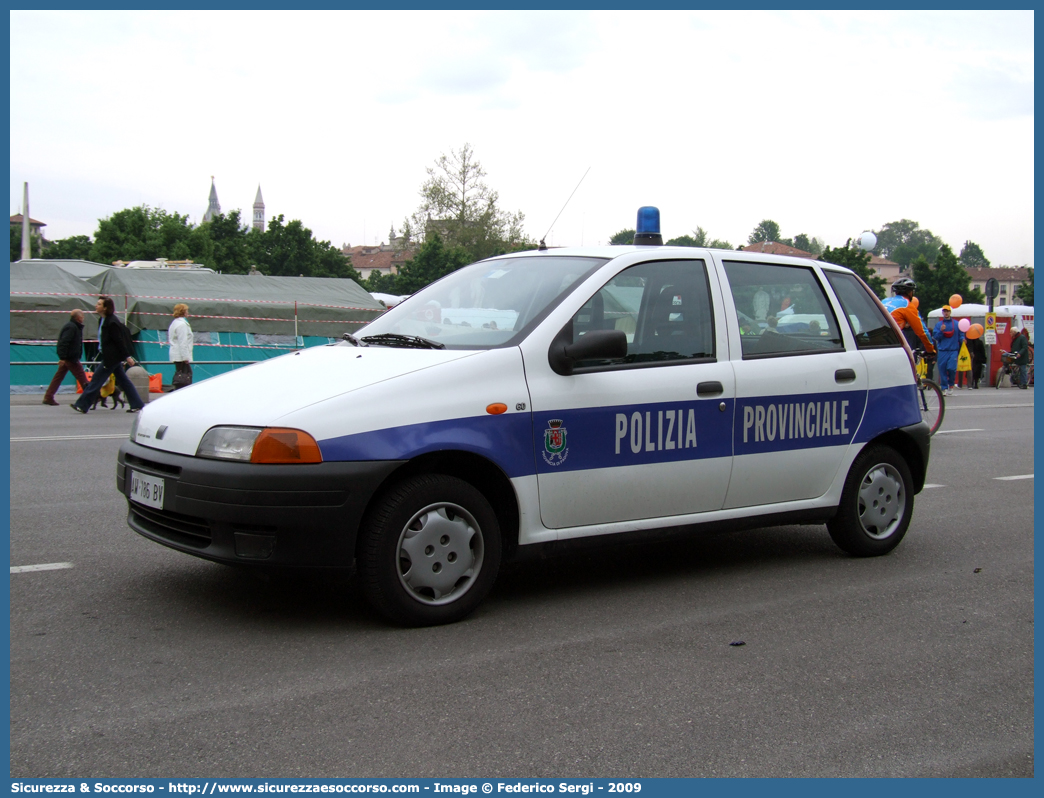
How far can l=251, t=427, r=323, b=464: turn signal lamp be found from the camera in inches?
162

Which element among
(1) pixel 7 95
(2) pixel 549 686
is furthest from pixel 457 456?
(1) pixel 7 95

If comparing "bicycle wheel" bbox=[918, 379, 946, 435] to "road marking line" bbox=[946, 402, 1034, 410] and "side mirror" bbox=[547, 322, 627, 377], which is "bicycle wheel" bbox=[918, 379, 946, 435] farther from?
"side mirror" bbox=[547, 322, 627, 377]

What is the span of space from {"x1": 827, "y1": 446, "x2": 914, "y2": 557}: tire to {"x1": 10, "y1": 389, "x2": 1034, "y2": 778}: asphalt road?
135 millimetres

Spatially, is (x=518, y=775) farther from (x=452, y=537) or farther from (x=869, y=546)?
(x=869, y=546)

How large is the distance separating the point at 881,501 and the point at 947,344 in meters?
22.3

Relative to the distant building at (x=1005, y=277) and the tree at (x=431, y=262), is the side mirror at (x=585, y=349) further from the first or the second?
the distant building at (x=1005, y=277)

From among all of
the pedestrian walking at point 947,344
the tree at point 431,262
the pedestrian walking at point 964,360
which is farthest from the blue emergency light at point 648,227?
the tree at point 431,262

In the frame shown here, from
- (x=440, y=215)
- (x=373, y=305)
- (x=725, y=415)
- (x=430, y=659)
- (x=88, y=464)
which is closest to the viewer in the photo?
(x=430, y=659)

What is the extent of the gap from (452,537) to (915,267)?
82692 millimetres

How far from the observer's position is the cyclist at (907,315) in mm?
11641

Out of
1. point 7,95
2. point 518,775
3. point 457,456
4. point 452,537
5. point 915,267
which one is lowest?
point 518,775

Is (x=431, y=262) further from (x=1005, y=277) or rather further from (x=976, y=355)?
(x=1005, y=277)

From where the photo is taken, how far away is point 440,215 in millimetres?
77875

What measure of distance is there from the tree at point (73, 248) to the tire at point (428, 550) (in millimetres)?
84408
